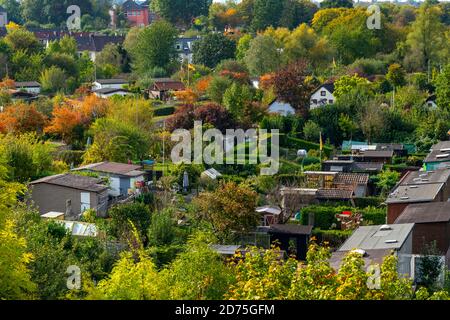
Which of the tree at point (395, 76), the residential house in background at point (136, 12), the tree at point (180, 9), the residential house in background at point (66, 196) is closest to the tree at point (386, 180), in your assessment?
the residential house in background at point (66, 196)

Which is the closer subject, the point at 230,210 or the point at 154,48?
the point at 230,210

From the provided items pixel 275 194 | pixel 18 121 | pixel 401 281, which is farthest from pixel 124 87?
pixel 401 281

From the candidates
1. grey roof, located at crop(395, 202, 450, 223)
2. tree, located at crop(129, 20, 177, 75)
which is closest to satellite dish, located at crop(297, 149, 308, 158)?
grey roof, located at crop(395, 202, 450, 223)

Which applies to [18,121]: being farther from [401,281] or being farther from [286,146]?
[401,281]

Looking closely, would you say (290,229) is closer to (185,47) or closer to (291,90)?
(291,90)

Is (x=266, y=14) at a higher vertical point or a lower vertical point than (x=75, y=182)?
higher

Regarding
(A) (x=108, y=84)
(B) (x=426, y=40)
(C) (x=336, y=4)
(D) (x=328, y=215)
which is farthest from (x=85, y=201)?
(C) (x=336, y=4)

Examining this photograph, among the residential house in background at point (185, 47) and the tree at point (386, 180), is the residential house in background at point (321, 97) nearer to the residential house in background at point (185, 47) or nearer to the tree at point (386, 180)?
the tree at point (386, 180)
